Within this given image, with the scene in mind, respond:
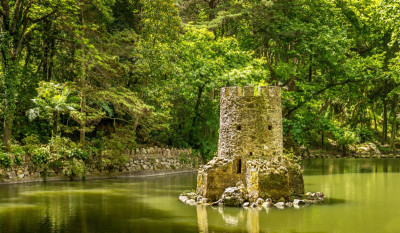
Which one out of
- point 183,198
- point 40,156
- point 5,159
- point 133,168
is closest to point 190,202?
point 183,198

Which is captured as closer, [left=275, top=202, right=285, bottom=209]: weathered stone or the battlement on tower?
[left=275, top=202, right=285, bottom=209]: weathered stone

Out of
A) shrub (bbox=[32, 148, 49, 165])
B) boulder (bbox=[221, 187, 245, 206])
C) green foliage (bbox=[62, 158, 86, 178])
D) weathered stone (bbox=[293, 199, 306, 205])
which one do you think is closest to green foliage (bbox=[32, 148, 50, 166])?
shrub (bbox=[32, 148, 49, 165])

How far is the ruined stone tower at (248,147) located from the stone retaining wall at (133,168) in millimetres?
9221

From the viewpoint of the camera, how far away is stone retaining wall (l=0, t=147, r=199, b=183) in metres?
21.7

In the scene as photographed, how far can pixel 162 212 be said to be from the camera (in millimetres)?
14906

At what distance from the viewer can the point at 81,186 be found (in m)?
21.2

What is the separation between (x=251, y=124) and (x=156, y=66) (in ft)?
41.0

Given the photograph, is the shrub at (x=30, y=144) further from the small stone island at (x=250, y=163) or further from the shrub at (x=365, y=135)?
the shrub at (x=365, y=135)

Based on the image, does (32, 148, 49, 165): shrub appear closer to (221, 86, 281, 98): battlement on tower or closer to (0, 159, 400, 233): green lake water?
(0, 159, 400, 233): green lake water

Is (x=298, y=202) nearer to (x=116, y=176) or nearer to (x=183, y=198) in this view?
(x=183, y=198)

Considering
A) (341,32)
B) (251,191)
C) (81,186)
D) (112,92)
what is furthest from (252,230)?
(341,32)

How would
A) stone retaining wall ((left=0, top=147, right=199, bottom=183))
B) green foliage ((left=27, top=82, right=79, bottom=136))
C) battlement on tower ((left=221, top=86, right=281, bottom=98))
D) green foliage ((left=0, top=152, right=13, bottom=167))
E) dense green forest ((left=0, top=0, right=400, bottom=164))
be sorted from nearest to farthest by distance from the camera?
battlement on tower ((left=221, top=86, right=281, bottom=98)) < green foliage ((left=0, top=152, right=13, bottom=167)) < stone retaining wall ((left=0, top=147, right=199, bottom=183)) < green foliage ((left=27, top=82, right=79, bottom=136)) < dense green forest ((left=0, top=0, right=400, bottom=164))

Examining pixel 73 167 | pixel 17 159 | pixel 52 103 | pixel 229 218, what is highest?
pixel 52 103

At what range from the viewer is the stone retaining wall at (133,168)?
21656mm
